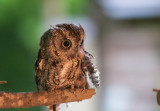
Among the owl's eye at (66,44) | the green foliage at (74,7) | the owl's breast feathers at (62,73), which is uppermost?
the green foliage at (74,7)

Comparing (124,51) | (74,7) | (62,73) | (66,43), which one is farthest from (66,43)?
(124,51)

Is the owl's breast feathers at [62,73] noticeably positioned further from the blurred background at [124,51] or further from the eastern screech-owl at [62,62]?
the blurred background at [124,51]

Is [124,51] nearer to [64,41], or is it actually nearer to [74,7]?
[74,7]

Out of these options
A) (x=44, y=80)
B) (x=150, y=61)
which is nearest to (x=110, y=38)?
(x=150, y=61)

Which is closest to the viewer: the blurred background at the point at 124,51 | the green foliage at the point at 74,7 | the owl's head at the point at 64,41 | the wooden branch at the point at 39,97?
the wooden branch at the point at 39,97

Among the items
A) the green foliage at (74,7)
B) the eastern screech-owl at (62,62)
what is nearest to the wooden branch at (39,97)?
the eastern screech-owl at (62,62)

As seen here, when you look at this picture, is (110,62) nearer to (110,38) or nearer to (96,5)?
(110,38)

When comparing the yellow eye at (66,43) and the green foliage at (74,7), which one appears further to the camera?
the green foliage at (74,7)
